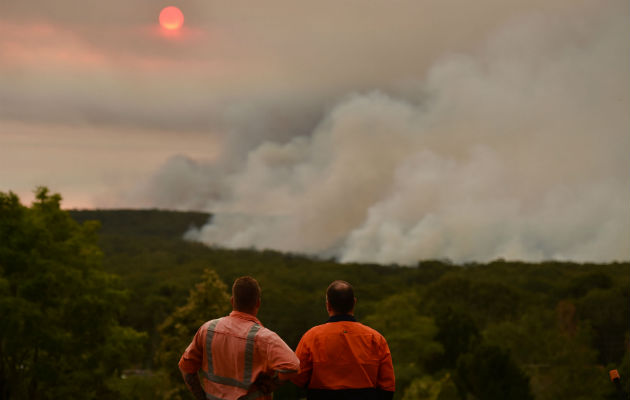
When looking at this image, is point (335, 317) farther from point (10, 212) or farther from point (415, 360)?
point (415, 360)

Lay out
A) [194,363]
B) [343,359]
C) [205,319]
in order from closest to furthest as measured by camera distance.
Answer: [194,363]
[343,359]
[205,319]

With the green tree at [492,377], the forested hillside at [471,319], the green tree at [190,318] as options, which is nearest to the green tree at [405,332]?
the forested hillside at [471,319]

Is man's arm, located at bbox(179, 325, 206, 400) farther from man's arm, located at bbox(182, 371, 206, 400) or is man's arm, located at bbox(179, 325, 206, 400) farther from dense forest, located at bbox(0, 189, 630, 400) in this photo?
dense forest, located at bbox(0, 189, 630, 400)

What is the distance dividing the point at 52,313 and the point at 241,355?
3435 centimetres

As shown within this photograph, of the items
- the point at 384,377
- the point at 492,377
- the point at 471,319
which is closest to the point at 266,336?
the point at 384,377

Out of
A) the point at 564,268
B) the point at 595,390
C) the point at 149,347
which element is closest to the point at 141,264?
the point at 149,347

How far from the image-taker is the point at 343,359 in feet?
22.2

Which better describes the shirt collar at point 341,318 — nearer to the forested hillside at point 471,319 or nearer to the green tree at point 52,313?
the green tree at point 52,313

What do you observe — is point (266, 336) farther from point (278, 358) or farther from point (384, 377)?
point (384, 377)

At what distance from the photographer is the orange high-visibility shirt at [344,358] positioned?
6750 millimetres

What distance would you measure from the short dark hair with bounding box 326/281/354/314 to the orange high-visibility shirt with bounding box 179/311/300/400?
28.7 inches

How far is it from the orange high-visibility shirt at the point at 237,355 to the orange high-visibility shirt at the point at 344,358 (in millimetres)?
555

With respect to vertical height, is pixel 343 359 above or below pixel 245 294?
below

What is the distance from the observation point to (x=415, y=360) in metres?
56.8
